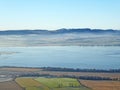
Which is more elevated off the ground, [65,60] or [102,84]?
[102,84]

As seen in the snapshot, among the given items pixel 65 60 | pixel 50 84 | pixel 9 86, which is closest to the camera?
pixel 9 86

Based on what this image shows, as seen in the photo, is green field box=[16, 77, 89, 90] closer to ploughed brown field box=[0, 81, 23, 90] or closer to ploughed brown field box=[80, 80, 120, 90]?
ploughed brown field box=[0, 81, 23, 90]

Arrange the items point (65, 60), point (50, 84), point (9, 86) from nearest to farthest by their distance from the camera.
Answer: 1. point (9, 86)
2. point (50, 84)
3. point (65, 60)

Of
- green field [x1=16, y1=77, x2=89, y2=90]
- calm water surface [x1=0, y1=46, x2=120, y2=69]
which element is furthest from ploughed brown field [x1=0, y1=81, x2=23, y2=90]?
calm water surface [x1=0, y1=46, x2=120, y2=69]

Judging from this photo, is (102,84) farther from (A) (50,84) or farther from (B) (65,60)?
(B) (65,60)

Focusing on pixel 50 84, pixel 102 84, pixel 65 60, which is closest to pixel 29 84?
pixel 50 84

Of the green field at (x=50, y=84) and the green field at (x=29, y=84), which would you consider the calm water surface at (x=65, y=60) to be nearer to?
the green field at (x=50, y=84)

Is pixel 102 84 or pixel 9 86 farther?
pixel 102 84

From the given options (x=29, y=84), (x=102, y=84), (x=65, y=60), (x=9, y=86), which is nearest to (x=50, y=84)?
(x=29, y=84)
